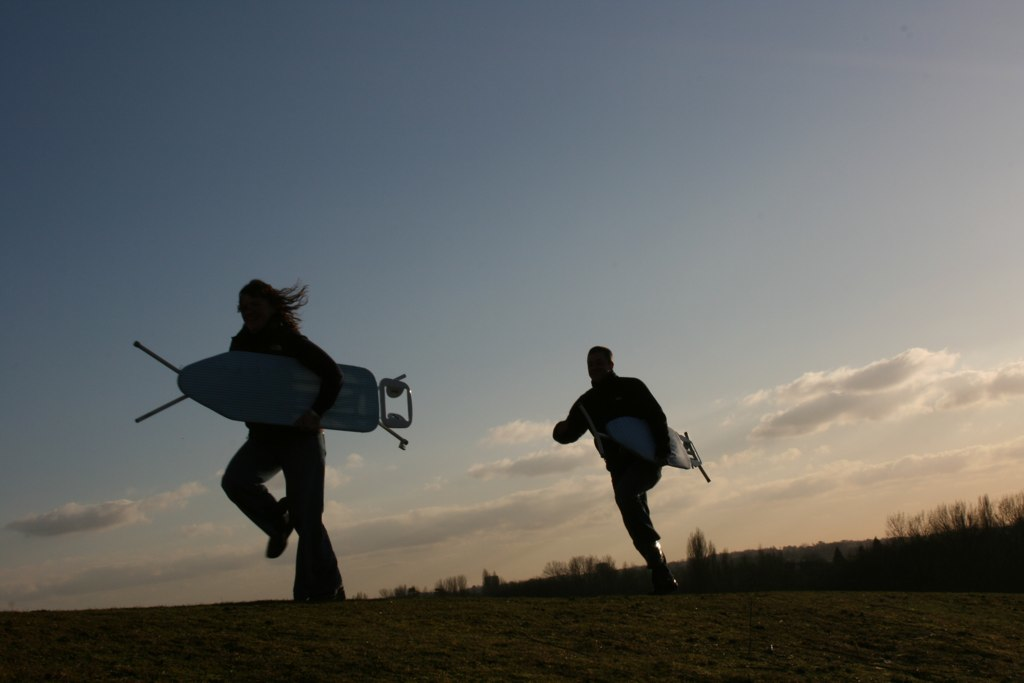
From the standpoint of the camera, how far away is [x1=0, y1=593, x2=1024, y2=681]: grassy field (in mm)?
5902

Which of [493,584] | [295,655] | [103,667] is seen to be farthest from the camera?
[493,584]

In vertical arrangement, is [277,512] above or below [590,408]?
below

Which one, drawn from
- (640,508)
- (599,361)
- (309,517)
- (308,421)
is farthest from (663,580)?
(308,421)

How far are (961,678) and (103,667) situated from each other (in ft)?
19.0

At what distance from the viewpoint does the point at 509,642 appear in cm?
716

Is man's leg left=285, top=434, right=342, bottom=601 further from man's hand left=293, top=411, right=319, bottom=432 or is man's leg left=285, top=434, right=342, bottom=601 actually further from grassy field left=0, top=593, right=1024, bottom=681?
grassy field left=0, top=593, right=1024, bottom=681

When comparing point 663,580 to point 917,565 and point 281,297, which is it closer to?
point 281,297

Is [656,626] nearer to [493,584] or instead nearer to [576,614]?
[576,614]

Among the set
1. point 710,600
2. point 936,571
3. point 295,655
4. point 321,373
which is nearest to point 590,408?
point 710,600

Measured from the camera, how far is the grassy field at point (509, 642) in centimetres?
590

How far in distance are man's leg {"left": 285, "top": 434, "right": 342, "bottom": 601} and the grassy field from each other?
0.85 ft

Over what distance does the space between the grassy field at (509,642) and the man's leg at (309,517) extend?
26 cm

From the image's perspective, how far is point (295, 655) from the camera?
241 inches

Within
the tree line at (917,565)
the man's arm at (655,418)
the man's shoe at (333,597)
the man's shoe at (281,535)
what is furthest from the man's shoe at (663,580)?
the tree line at (917,565)
